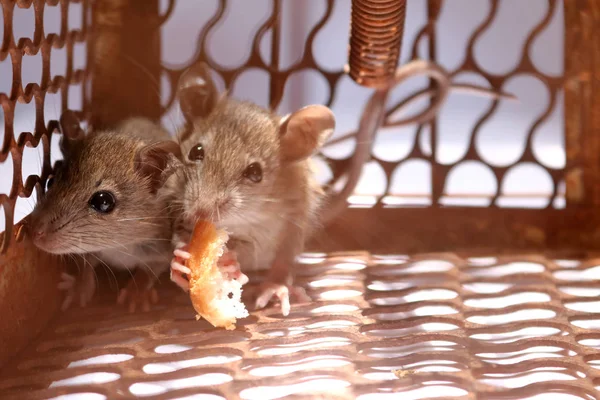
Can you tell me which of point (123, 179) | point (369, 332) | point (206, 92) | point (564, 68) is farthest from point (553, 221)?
point (123, 179)

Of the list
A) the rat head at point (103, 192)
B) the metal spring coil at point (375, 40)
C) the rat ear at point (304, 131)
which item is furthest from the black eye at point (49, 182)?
the metal spring coil at point (375, 40)

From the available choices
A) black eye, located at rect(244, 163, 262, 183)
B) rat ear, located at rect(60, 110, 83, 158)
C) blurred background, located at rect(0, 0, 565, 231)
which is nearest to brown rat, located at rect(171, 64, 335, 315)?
black eye, located at rect(244, 163, 262, 183)

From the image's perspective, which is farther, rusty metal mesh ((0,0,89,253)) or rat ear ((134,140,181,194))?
rat ear ((134,140,181,194))

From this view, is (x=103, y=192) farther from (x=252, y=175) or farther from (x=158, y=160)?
(x=252, y=175)

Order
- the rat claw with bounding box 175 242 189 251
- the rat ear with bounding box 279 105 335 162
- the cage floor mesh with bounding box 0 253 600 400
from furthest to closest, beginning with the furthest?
the rat ear with bounding box 279 105 335 162 < the rat claw with bounding box 175 242 189 251 < the cage floor mesh with bounding box 0 253 600 400

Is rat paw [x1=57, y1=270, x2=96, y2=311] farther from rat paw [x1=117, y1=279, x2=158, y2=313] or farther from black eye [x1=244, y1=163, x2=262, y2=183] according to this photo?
black eye [x1=244, y1=163, x2=262, y2=183]

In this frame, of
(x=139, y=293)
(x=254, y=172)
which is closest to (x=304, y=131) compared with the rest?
(x=254, y=172)

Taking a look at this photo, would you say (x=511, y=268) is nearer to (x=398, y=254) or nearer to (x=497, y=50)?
(x=398, y=254)
